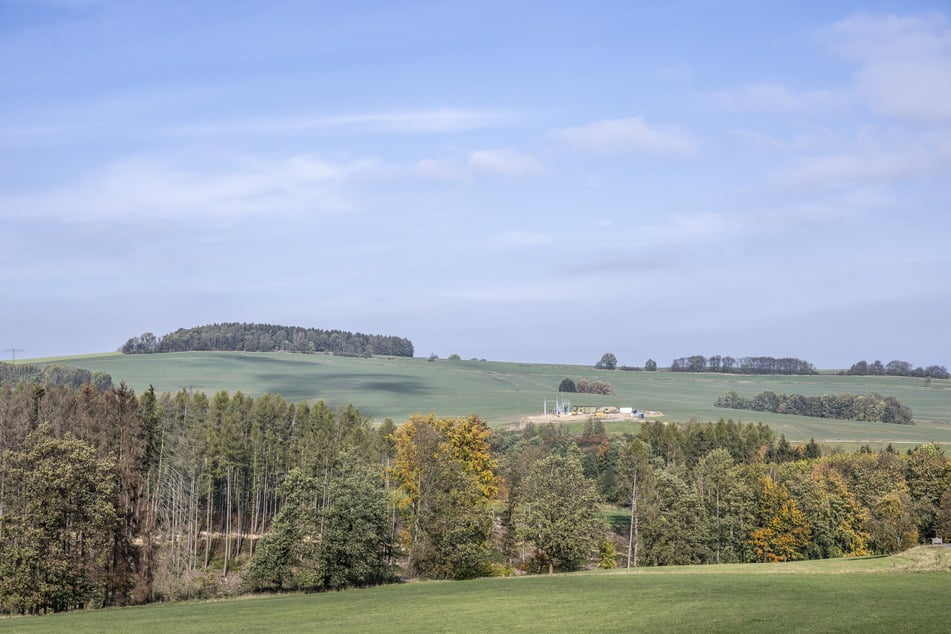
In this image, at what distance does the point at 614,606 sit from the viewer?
4953 cm

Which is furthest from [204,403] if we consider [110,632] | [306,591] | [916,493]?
[916,493]

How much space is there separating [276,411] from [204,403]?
9637 millimetres

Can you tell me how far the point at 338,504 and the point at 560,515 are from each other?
74.4 feet

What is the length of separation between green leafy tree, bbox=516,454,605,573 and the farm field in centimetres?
1590

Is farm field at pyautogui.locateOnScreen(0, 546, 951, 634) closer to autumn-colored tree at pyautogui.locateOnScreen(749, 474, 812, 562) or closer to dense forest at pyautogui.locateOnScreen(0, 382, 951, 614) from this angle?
dense forest at pyautogui.locateOnScreen(0, 382, 951, 614)

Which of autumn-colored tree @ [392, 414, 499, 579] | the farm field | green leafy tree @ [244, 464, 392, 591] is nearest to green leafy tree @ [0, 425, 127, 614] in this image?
the farm field

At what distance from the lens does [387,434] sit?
399 feet

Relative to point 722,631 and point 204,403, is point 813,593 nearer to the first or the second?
point 722,631

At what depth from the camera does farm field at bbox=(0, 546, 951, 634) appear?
4181cm

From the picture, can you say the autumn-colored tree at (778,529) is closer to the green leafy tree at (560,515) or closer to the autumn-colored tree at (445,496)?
the green leafy tree at (560,515)

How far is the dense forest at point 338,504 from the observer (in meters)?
70.3

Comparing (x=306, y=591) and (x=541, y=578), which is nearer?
(x=541, y=578)

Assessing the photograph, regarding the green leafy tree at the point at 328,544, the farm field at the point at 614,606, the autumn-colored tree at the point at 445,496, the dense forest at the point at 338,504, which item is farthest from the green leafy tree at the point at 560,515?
the farm field at the point at 614,606

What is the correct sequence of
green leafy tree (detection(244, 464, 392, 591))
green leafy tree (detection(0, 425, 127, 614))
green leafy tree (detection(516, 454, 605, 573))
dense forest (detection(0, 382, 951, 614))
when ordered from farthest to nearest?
green leafy tree (detection(516, 454, 605, 573))
green leafy tree (detection(244, 464, 392, 591))
dense forest (detection(0, 382, 951, 614))
green leafy tree (detection(0, 425, 127, 614))
